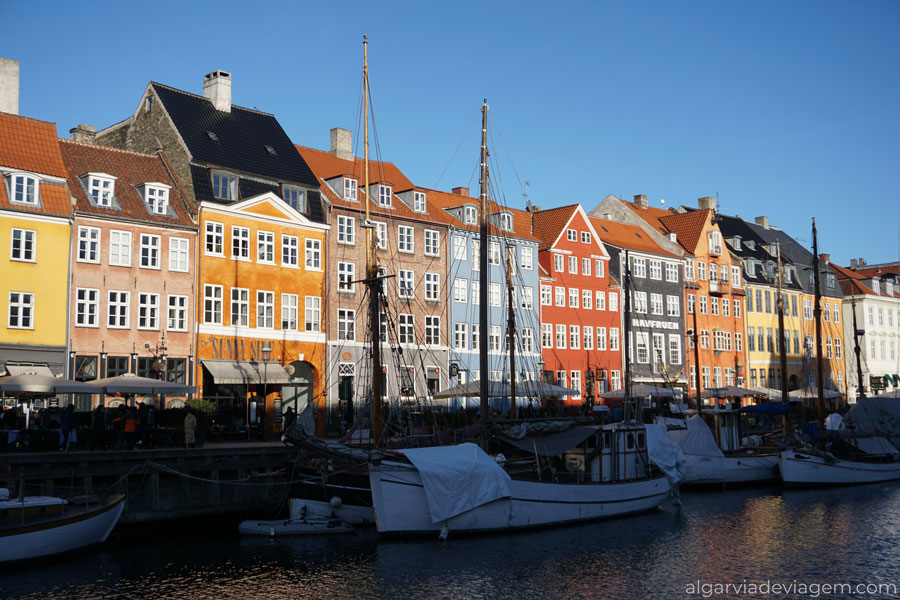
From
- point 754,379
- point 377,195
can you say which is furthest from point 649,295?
point 377,195

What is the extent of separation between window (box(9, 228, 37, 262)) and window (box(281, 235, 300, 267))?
1263 centimetres

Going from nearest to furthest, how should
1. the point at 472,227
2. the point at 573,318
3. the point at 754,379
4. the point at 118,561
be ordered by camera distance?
1. the point at 118,561
2. the point at 472,227
3. the point at 573,318
4. the point at 754,379

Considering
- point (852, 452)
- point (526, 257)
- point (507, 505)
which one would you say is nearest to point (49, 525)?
point (507, 505)

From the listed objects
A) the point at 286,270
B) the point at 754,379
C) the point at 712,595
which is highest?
the point at 286,270

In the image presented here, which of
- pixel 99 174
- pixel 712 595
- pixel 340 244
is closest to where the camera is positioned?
pixel 712 595

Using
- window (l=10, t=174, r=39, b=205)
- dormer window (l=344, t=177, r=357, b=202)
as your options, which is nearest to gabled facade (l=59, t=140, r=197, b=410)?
window (l=10, t=174, r=39, b=205)

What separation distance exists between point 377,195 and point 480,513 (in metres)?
28.4

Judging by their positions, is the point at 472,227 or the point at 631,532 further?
the point at 472,227

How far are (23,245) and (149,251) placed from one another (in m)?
5.56

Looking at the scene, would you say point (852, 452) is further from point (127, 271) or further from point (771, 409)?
point (127, 271)

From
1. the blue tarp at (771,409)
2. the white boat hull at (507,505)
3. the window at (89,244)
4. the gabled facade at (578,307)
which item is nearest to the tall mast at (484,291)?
the white boat hull at (507,505)

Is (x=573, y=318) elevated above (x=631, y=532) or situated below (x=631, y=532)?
above

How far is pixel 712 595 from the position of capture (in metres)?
22.6

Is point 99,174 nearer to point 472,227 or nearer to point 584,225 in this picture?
point 472,227
